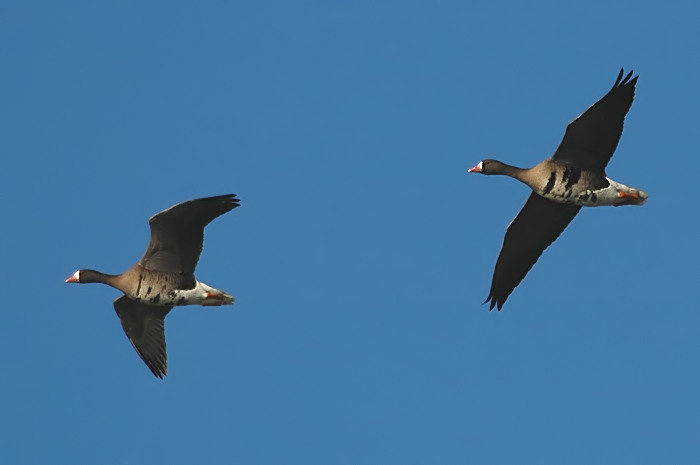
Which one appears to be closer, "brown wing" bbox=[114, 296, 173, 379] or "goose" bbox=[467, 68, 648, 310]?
"goose" bbox=[467, 68, 648, 310]

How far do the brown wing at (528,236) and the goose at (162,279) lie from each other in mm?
5637

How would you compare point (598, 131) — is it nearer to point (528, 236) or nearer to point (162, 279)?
point (528, 236)

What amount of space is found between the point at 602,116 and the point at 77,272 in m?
10.5

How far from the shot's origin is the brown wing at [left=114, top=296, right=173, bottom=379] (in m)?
27.9

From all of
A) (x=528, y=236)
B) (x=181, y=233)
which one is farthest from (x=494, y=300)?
(x=181, y=233)

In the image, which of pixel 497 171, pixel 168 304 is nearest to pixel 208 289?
pixel 168 304

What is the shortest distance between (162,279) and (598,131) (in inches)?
334

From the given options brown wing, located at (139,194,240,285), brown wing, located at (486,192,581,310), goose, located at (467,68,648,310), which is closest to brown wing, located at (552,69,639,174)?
goose, located at (467,68,648,310)

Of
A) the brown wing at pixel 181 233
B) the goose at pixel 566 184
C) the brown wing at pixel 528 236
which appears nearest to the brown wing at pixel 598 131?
the goose at pixel 566 184

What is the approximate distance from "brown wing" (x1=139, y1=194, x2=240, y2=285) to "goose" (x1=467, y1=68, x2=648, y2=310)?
5.50 metres

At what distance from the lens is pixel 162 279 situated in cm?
2648

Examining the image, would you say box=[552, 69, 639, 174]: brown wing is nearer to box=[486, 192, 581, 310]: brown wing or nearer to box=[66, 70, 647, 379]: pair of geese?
box=[66, 70, 647, 379]: pair of geese

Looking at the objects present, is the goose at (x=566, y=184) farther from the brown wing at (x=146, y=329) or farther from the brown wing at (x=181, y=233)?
A: the brown wing at (x=146, y=329)

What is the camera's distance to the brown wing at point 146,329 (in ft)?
91.4
